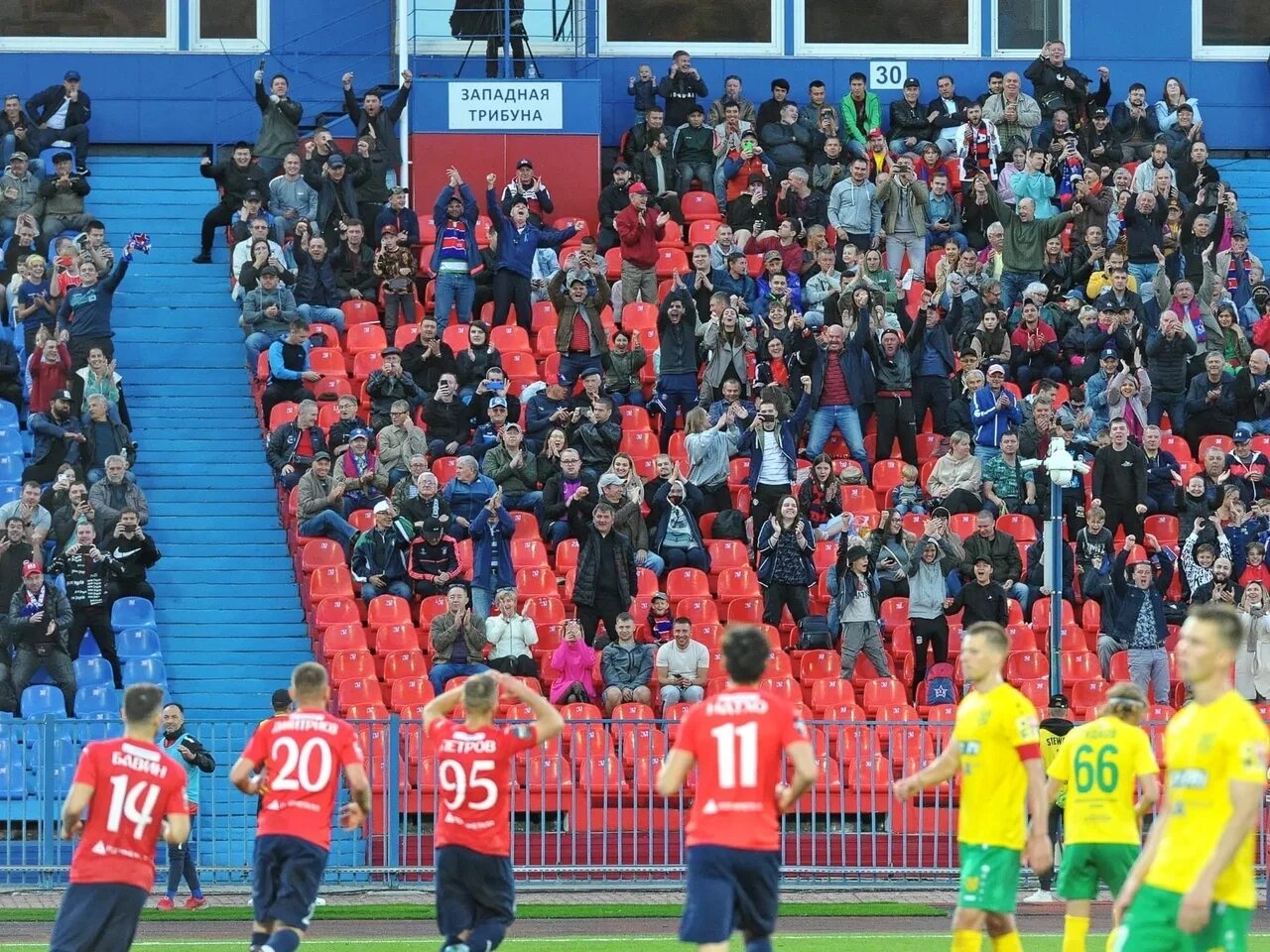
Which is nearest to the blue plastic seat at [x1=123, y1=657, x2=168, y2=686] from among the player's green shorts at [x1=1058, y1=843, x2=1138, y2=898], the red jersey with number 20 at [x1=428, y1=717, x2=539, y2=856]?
the red jersey with number 20 at [x1=428, y1=717, x2=539, y2=856]

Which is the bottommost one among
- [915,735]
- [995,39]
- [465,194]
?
[915,735]

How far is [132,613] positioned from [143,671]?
0.99m

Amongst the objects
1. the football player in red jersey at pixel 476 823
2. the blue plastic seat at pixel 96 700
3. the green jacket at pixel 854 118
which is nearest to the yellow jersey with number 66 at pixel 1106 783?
the football player in red jersey at pixel 476 823

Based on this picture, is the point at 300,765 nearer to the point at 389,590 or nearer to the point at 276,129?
the point at 389,590

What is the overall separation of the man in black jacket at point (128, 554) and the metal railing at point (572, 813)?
320cm

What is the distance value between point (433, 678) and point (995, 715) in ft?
33.0

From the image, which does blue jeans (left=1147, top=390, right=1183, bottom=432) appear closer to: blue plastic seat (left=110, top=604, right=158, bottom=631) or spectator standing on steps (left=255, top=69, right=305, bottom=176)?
spectator standing on steps (left=255, top=69, right=305, bottom=176)

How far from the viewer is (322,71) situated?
2992 centimetres

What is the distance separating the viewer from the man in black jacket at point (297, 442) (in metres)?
23.2

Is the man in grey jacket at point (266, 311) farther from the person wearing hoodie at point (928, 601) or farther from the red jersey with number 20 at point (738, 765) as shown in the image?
the red jersey with number 20 at point (738, 765)

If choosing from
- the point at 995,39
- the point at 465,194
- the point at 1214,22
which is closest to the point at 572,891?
the point at 465,194

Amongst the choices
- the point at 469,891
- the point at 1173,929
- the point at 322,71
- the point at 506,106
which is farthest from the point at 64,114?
the point at 1173,929

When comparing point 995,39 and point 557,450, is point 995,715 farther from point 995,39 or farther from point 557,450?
point 995,39

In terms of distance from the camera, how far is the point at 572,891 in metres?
19.2
